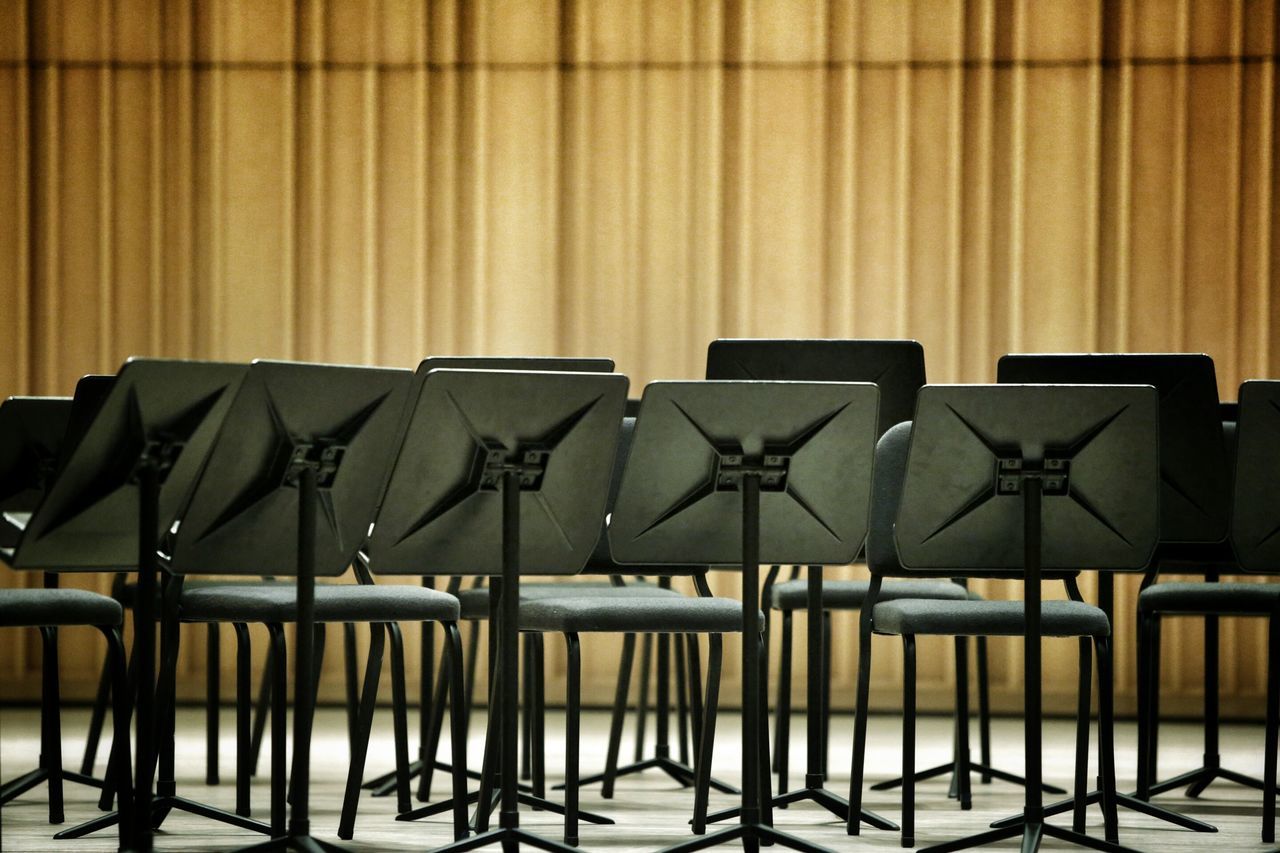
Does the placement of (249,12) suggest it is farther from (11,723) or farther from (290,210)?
(11,723)

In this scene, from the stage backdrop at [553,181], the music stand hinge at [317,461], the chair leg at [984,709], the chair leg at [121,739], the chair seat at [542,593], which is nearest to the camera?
the music stand hinge at [317,461]

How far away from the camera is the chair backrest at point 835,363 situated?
151 inches

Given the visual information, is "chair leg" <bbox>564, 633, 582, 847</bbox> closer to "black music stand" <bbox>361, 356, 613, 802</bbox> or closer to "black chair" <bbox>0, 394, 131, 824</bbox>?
"black music stand" <bbox>361, 356, 613, 802</bbox>

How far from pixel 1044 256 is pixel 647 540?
351cm

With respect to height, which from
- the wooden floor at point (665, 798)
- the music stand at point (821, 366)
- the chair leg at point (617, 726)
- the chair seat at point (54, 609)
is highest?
the music stand at point (821, 366)

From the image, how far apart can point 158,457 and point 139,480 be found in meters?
0.05

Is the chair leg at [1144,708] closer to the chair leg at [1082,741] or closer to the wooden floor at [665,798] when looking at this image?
the wooden floor at [665,798]

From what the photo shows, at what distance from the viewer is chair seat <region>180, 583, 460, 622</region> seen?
317 cm

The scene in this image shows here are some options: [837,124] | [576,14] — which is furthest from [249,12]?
[837,124]

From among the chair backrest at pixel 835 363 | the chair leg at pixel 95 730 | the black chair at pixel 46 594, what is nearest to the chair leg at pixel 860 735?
the chair backrest at pixel 835 363

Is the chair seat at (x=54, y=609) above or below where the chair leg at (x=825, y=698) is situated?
above

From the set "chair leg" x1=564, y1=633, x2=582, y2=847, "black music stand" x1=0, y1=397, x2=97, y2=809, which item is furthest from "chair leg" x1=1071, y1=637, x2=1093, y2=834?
"black music stand" x1=0, y1=397, x2=97, y2=809

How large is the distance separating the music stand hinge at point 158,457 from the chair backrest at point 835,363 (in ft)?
4.88

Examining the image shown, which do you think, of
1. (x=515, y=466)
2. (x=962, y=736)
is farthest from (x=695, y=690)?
(x=515, y=466)
